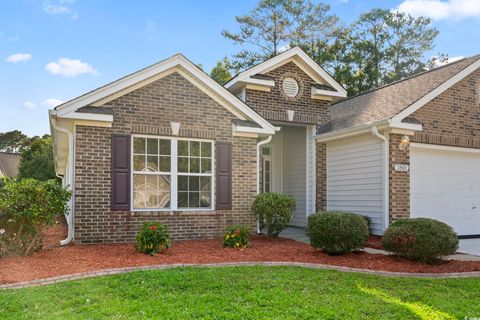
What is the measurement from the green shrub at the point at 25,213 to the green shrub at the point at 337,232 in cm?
493

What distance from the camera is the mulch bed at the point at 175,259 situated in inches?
257

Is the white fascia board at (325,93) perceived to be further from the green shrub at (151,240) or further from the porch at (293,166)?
the green shrub at (151,240)

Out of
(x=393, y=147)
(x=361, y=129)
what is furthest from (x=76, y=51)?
(x=393, y=147)

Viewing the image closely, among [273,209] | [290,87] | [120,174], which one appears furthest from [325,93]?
[120,174]

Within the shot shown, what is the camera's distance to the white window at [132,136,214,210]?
961 centimetres

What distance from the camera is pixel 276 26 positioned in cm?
2886

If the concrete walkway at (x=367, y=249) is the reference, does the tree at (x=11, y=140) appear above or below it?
above

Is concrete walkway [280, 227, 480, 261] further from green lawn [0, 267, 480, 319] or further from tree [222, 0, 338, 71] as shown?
tree [222, 0, 338, 71]

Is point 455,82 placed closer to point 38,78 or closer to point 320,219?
point 320,219

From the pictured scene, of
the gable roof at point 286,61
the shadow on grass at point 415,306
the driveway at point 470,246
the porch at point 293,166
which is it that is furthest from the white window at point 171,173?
the driveway at point 470,246

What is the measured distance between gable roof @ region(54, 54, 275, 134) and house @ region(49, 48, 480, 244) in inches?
1.0

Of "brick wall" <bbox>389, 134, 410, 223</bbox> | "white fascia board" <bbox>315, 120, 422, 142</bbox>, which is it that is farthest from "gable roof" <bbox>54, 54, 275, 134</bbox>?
"brick wall" <bbox>389, 134, 410, 223</bbox>

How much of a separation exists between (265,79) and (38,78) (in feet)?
23.0

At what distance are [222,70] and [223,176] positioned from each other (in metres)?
20.0
